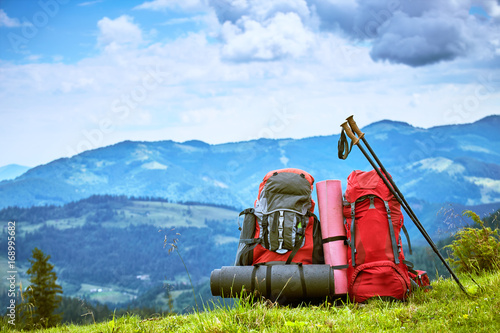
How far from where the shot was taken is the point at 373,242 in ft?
23.8

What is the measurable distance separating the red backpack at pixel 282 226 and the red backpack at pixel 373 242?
682mm

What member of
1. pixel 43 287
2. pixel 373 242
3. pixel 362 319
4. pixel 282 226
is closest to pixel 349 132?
pixel 373 242

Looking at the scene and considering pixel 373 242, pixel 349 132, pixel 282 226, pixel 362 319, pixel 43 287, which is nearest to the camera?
pixel 362 319

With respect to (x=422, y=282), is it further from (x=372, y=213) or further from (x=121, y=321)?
(x=121, y=321)

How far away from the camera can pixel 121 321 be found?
5.54 metres

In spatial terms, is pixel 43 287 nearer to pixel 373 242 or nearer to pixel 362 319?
pixel 373 242

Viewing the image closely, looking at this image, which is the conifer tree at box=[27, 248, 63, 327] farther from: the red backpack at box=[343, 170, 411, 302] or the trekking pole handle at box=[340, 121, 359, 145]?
the trekking pole handle at box=[340, 121, 359, 145]

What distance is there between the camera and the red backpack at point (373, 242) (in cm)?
691

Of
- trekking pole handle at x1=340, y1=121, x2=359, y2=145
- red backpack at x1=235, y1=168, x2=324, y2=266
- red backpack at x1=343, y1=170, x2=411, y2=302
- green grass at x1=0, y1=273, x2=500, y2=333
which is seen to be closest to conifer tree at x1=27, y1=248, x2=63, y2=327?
red backpack at x1=235, y1=168, x2=324, y2=266

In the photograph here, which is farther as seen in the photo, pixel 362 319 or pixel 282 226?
pixel 282 226

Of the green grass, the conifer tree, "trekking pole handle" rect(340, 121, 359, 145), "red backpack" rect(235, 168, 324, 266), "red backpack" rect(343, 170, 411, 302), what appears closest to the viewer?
the green grass

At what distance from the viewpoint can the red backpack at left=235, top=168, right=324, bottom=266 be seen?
25.5 feet

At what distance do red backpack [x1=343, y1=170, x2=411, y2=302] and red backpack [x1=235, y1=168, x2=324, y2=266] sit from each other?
682mm

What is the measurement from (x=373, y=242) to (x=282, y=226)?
1.55 meters
